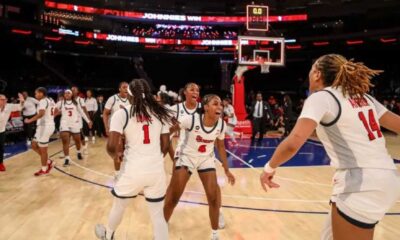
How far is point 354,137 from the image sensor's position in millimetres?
2412

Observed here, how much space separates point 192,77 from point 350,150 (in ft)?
109

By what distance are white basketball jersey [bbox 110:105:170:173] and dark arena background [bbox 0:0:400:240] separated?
1.66 metres

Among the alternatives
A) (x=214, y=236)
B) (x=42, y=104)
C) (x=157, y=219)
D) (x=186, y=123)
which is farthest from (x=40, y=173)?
(x=157, y=219)

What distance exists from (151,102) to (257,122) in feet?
40.2

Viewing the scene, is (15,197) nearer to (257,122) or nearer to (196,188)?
(196,188)

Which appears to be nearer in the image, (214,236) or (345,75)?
(345,75)

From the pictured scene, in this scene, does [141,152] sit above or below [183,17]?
below

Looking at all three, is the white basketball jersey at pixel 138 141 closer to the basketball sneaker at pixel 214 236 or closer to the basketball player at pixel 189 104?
the basketball sneaker at pixel 214 236

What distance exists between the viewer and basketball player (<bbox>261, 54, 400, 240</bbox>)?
7.70 ft

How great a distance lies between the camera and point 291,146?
92.1 inches

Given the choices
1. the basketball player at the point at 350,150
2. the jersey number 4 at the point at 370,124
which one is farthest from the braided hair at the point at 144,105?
the jersey number 4 at the point at 370,124

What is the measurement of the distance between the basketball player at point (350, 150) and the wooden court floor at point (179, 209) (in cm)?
281

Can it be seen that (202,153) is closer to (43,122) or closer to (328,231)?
(328,231)

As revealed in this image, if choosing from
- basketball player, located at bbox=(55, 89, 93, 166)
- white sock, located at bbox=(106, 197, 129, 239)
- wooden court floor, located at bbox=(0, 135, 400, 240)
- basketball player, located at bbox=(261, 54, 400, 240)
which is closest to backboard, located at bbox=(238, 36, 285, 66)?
wooden court floor, located at bbox=(0, 135, 400, 240)
